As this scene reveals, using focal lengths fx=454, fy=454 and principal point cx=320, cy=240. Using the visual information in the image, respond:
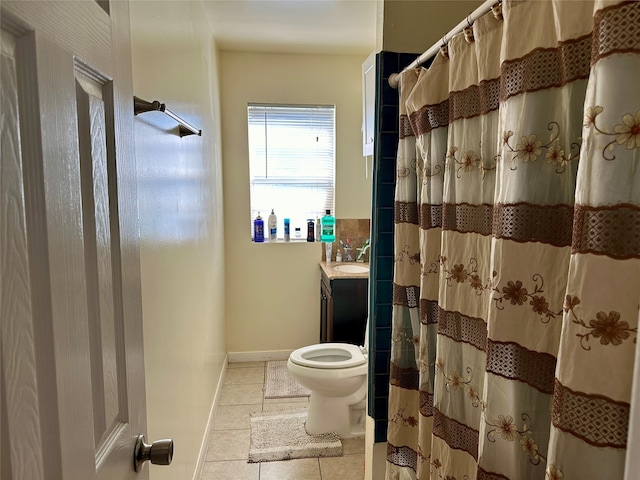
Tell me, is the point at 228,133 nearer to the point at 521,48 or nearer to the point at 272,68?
the point at 272,68

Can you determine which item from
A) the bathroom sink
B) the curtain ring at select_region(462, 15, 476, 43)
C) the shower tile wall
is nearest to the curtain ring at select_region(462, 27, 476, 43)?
the curtain ring at select_region(462, 15, 476, 43)

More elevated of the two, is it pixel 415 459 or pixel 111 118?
pixel 111 118

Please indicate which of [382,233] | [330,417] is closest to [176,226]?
[382,233]

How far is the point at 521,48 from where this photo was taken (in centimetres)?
88

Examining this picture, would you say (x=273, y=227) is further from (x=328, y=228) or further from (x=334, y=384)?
(x=334, y=384)

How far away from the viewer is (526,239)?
881 mm

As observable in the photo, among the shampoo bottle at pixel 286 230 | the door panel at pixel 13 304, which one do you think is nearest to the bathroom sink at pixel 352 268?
the shampoo bottle at pixel 286 230

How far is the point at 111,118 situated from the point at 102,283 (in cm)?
27

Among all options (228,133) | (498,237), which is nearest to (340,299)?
(228,133)

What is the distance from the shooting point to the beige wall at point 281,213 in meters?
3.38

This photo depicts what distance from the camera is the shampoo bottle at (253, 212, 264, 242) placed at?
348 centimetres

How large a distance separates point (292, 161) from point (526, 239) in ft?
9.20

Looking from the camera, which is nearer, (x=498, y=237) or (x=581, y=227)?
(x=581, y=227)

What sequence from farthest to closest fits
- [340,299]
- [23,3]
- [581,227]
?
[340,299]
[581,227]
[23,3]
